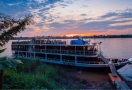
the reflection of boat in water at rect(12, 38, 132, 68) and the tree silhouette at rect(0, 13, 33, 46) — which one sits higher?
the tree silhouette at rect(0, 13, 33, 46)

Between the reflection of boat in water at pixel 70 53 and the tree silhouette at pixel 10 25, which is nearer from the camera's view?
the tree silhouette at pixel 10 25

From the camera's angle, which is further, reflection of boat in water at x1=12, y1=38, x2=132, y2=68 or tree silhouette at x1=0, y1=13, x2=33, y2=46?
reflection of boat in water at x1=12, y1=38, x2=132, y2=68

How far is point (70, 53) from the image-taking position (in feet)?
91.5

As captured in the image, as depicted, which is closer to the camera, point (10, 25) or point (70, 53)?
point (10, 25)

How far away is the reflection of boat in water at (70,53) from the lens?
83.9 feet

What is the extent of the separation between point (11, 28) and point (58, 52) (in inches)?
842

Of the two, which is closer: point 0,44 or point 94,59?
point 0,44

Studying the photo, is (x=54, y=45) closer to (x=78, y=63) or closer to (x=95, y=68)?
(x=78, y=63)

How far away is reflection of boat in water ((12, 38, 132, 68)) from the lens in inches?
1007

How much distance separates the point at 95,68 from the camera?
25000 millimetres

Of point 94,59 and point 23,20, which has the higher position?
point 23,20

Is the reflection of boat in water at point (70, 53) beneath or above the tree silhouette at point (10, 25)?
beneath

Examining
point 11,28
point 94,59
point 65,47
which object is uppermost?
point 11,28

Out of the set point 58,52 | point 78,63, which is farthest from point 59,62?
point 78,63
